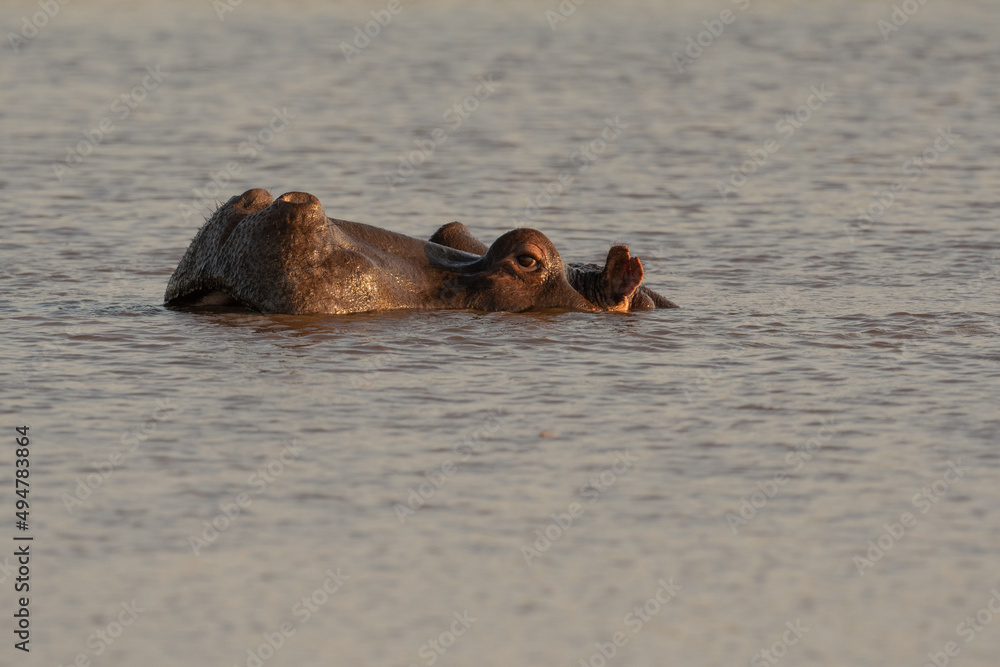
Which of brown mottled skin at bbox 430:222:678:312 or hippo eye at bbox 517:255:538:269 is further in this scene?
brown mottled skin at bbox 430:222:678:312

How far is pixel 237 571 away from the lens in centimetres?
622

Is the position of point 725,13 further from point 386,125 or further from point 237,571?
point 237,571

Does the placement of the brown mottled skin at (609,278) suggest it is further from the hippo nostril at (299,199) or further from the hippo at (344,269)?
the hippo nostril at (299,199)

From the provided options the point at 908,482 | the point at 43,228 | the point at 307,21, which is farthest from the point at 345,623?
the point at 307,21

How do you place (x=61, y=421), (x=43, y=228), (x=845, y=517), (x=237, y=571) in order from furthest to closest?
(x=43, y=228) → (x=61, y=421) → (x=845, y=517) → (x=237, y=571)

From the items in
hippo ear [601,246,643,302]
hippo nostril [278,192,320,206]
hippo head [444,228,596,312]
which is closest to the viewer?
hippo nostril [278,192,320,206]

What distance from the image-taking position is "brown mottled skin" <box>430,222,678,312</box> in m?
11.2

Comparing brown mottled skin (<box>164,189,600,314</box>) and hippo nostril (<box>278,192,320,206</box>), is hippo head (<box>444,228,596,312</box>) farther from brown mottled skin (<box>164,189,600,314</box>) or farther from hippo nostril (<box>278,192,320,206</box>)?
hippo nostril (<box>278,192,320,206</box>)

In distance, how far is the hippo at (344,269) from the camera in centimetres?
1007

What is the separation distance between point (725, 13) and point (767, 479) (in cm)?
2872

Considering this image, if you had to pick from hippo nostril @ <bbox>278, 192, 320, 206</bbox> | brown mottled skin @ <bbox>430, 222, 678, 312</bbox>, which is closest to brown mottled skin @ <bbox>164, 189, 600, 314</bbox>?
hippo nostril @ <bbox>278, 192, 320, 206</bbox>

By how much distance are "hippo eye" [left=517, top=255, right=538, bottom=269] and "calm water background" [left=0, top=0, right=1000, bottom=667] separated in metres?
0.40

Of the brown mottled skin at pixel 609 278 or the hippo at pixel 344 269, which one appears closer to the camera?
the hippo at pixel 344 269

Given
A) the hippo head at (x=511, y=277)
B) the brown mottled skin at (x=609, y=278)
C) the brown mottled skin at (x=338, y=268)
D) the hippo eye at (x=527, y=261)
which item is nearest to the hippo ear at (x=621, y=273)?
the brown mottled skin at (x=609, y=278)
